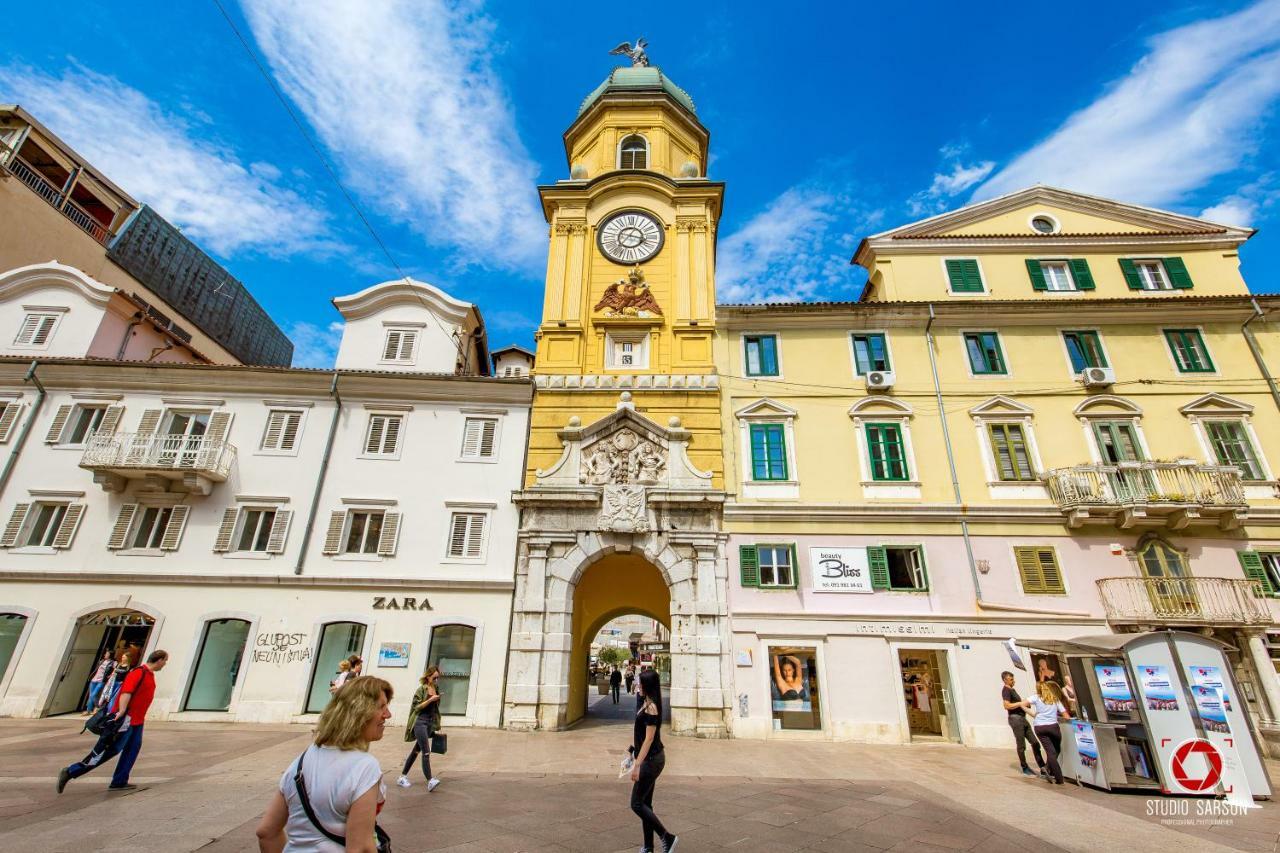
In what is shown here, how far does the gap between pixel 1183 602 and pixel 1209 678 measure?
6411mm

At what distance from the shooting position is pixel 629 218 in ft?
76.9

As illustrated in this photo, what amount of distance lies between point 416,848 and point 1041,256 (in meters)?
25.9

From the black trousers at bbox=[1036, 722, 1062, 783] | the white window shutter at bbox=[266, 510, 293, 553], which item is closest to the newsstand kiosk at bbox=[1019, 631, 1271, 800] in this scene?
the black trousers at bbox=[1036, 722, 1062, 783]

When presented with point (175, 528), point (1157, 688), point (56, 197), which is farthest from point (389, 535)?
point (56, 197)

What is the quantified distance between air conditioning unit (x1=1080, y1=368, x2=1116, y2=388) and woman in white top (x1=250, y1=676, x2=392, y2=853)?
75.4ft

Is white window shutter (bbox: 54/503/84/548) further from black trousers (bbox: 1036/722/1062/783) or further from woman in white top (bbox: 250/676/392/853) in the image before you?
black trousers (bbox: 1036/722/1062/783)

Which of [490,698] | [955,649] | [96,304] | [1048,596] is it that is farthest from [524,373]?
[1048,596]

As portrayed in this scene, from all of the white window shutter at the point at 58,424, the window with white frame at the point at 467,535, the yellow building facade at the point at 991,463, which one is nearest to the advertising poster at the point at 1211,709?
the yellow building facade at the point at 991,463

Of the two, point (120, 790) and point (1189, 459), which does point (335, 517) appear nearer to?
point (120, 790)

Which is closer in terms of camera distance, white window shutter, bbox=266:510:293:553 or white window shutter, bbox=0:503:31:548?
white window shutter, bbox=0:503:31:548

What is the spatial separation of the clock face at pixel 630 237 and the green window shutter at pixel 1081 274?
15.6 meters

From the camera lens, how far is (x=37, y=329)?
20922 millimetres

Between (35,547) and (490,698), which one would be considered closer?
(490,698)

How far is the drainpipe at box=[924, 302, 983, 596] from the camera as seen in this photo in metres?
16.8
